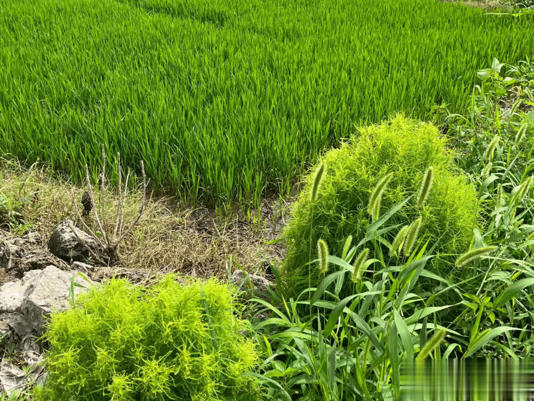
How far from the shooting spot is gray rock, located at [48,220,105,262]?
2125 mm

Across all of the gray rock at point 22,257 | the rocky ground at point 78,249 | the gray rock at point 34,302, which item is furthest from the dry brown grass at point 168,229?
the gray rock at point 34,302

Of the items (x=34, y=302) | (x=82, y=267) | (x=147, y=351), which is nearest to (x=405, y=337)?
(x=147, y=351)

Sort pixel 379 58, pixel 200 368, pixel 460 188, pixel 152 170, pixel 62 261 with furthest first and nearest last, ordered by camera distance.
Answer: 1. pixel 379 58
2. pixel 152 170
3. pixel 62 261
4. pixel 460 188
5. pixel 200 368

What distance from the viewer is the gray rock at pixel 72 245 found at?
6.97 feet

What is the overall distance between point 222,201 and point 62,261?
931 mm

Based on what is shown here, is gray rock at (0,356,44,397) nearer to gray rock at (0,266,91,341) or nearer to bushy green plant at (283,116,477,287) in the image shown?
gray rock at (0,266,91,341)

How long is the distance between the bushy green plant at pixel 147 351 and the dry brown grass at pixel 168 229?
3.15 feet

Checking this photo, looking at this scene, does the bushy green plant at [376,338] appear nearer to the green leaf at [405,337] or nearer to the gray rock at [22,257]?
the green leaf at [405,337]

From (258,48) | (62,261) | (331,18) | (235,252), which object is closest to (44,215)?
(62,261)

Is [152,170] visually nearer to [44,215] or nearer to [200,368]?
[44,215]

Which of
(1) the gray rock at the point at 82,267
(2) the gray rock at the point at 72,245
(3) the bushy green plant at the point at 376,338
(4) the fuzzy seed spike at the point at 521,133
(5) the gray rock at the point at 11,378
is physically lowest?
(5) the gray rock at the point at 11,378

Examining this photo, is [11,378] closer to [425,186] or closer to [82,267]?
[82,267]

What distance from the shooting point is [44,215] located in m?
2.48

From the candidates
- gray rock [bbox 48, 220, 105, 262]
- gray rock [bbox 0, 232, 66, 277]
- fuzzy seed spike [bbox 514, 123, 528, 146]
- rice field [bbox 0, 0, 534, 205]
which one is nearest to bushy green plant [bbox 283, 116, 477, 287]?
fuzzy seed spike [bbox 514, 123, 528, 146]
